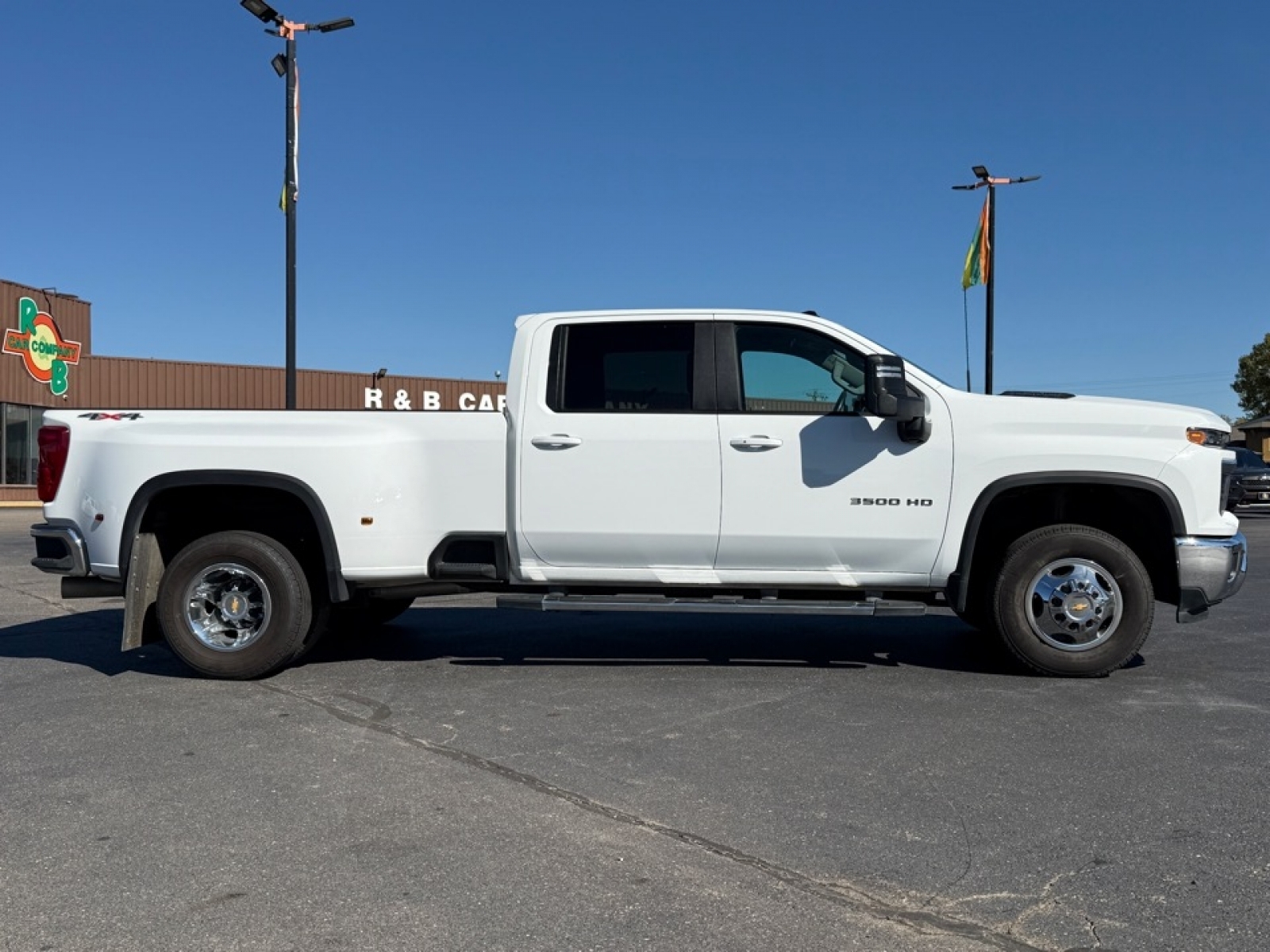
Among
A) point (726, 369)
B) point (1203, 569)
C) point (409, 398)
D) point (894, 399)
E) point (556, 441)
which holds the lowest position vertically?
point (1203, 569)

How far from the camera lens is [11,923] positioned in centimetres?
312

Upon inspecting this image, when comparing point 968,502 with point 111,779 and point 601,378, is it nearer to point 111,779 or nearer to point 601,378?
point 601,378

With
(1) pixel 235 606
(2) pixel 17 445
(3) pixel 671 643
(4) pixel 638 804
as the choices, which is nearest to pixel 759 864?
(4) pixel 638 804

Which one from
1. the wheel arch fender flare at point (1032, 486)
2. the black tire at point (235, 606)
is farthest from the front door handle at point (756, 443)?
the black tire at point (235, 606)

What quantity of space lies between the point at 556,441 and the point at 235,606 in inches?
81.1

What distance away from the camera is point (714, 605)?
6062 mm

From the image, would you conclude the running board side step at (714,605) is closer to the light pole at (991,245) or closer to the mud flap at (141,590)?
the mud flap at (141,590)

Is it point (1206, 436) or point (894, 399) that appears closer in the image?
point (894, 399)

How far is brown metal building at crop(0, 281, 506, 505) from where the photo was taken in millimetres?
33500

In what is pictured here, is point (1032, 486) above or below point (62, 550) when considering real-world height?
above

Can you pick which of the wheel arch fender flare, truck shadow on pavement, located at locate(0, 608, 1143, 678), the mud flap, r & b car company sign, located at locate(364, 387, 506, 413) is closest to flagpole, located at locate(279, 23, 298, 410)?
truck shadow on pavement, located at locate(0, 608, 1143, 678)

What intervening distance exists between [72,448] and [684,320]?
3609 millimetres

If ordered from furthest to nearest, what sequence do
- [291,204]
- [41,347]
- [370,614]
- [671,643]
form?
1. [41,347]
2. [291,204]
3. [370,614]
4. [671,643]

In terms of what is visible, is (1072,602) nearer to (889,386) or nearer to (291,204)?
(889,386)
